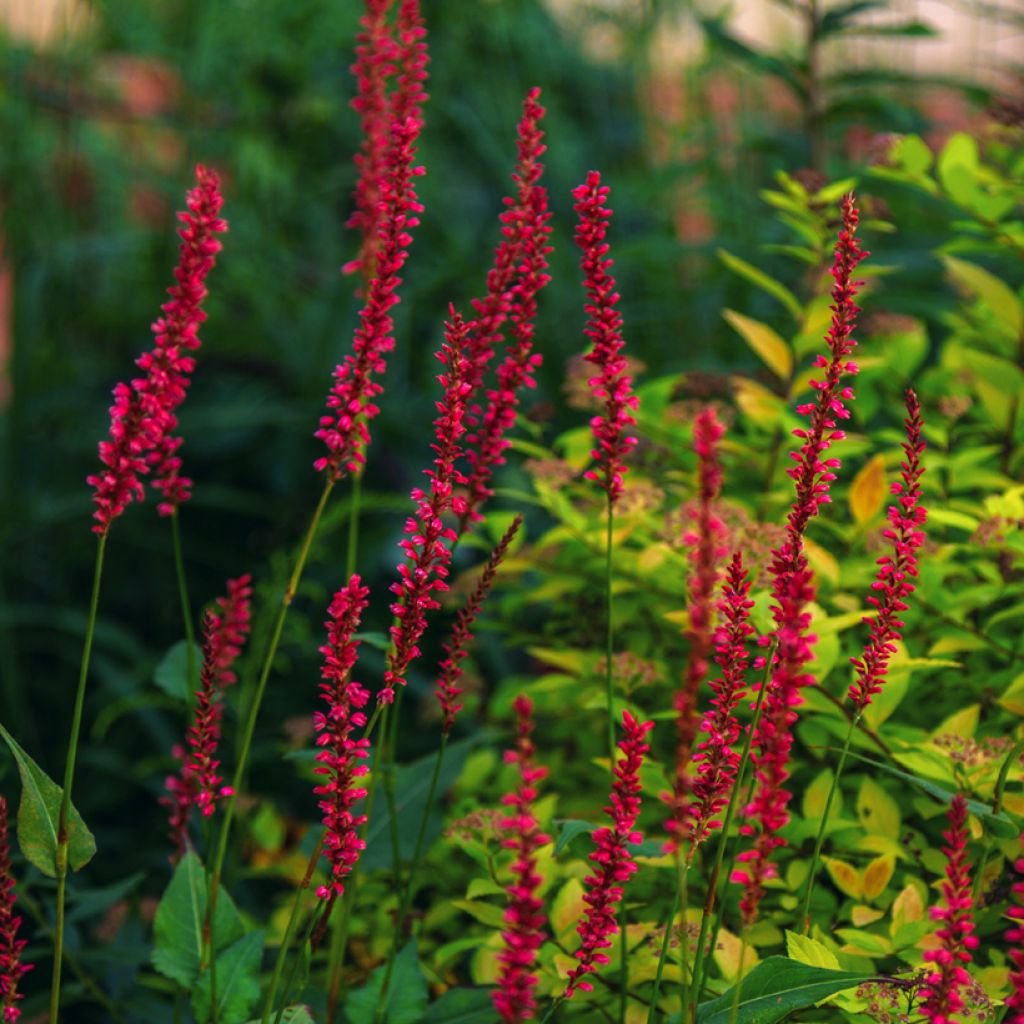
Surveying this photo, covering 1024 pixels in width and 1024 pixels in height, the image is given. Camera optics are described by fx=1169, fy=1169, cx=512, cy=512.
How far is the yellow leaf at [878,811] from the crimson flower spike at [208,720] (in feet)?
2.30

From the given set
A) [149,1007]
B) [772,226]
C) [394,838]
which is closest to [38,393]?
[772,226]

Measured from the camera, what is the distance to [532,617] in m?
2.35

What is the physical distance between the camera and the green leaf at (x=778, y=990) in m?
0.97

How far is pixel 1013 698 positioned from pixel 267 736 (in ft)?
5.79

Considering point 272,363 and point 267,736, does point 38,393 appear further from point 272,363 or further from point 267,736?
point 267,736

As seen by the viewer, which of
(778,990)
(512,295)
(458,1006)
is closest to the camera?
(778,990)

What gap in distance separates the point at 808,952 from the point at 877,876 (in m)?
0.24

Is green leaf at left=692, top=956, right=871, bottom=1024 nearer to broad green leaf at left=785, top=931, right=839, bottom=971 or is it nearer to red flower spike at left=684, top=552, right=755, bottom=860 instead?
broad green leaf at left=785, top=931, right=839, bottom=971

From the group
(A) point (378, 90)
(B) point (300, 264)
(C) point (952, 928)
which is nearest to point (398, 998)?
(C) point (952, 928)

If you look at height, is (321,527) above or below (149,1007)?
above

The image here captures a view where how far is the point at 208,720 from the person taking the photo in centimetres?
107

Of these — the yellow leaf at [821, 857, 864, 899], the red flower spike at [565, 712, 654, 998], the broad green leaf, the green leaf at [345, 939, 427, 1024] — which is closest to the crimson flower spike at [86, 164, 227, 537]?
the red flower spike at [565, 712, 654, 998]

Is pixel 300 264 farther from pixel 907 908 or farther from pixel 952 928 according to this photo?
pixel 952 928

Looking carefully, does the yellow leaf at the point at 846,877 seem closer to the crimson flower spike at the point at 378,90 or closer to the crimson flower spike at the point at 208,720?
the crimson flower spike at the point at 208,720
